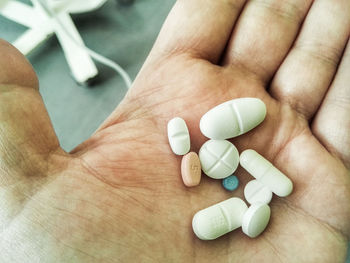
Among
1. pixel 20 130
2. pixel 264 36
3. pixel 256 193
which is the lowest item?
pixel 256 193

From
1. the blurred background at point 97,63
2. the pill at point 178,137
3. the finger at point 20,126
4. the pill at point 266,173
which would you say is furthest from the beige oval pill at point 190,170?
the blurred background at point 97,63

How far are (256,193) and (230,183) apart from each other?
0.23ft

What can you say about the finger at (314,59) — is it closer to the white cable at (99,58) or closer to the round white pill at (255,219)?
the round white pill at (255,219)

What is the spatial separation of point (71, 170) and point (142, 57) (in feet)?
3.45

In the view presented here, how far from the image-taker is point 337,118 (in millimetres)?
922

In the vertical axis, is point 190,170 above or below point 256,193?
above

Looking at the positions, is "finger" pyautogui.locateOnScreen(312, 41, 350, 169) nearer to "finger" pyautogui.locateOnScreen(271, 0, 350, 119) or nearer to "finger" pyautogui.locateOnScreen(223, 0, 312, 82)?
"finger" pyautogui.locateOnScreen(271, 0, 350, 119)

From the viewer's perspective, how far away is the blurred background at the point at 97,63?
156 cm

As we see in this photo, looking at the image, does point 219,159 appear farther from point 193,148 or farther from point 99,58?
point 99,58

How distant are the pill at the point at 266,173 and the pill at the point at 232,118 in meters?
0.07

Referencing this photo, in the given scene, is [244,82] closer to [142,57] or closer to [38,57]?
[142,57]

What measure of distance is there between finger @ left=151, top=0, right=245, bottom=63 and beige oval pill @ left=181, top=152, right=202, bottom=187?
365mm

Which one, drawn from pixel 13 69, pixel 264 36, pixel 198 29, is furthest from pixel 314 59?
pixel 13 69

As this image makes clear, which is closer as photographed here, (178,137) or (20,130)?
(20,130)
